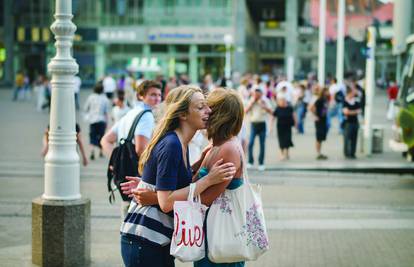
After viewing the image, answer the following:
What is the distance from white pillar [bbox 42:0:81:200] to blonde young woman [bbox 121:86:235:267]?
243cm

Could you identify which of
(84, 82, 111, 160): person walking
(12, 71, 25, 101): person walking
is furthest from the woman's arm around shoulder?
(12, 71, 25, 101): person walking

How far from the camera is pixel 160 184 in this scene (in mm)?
3900

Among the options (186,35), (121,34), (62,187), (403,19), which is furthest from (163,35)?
(62,187)

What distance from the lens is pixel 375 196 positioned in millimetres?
12164

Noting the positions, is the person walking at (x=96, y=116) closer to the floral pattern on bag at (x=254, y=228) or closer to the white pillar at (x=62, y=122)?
the white pillar at (x=62, y=122)

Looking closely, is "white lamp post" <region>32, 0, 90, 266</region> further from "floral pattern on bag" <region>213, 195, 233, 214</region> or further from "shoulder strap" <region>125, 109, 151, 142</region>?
"floral pattern on bag" <region>213, 195, 233, 214</region>

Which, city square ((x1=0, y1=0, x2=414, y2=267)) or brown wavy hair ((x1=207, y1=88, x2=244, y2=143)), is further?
A: city square ((x1=0, y1=0, x2=414, y2=267))

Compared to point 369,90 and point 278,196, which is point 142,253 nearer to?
point 278,196

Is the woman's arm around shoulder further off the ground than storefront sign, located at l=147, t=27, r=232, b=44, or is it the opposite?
storefront sign, located at l=147, t=27, r=232, b=44

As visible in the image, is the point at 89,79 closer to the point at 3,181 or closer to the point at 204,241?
the point at 3,181

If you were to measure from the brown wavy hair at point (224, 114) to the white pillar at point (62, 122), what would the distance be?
263cm

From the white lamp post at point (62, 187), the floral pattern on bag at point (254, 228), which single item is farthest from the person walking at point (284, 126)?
the floral pattern on bag at point (254, 228)

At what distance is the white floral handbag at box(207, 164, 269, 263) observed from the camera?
4.02 metres

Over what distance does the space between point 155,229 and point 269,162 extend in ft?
40.3
